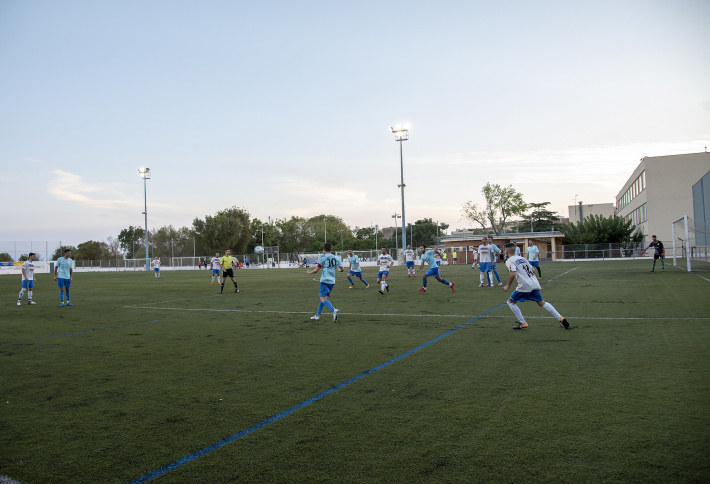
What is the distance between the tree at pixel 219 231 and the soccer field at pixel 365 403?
81214mm

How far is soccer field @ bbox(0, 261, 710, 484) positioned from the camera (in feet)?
11.2

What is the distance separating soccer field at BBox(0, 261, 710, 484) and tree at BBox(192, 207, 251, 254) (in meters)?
81.2

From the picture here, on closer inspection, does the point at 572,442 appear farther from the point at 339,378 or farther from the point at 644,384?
the point at 339,378

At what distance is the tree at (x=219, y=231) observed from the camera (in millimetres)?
89000

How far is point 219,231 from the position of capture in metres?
89.2

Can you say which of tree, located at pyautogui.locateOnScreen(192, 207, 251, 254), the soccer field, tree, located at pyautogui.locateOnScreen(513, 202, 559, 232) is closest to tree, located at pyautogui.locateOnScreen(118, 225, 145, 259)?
tree, located at pyautogui.locateOnScreen(192, 207, 251, 254)

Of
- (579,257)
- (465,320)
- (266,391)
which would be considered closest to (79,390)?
(266,391)

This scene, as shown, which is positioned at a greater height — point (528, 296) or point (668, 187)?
point (668, 187)

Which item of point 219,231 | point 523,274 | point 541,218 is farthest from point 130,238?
point 523,274

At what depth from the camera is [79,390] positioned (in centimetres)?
560

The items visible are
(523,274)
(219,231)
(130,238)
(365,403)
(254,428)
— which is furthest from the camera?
(130,238)

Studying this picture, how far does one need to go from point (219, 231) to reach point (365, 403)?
88.5 metres

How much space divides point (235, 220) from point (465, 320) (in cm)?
8401

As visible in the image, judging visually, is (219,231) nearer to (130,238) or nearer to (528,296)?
(130,238)
